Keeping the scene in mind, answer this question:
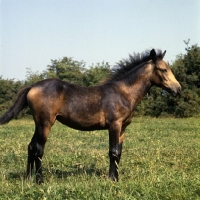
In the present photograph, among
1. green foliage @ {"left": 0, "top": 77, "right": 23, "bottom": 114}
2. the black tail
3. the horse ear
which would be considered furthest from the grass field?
green foliage @ {"left": 0, "top": 77, "right": 23, "bottom": 114}

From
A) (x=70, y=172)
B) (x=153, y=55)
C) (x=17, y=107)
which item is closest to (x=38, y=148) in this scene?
(x=17, y=107)

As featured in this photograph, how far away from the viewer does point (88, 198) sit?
4852mm

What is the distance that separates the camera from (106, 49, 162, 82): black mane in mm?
7508

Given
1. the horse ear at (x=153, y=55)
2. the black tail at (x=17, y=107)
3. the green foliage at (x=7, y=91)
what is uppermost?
the green foliage at (x=7, y=91)

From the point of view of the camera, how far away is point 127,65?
24.9 feet

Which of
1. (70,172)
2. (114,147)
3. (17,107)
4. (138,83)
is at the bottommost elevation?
(70,172)

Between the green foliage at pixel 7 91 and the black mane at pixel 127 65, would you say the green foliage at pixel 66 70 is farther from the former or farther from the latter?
the black mane at pixel 127 65

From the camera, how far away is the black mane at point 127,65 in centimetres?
751

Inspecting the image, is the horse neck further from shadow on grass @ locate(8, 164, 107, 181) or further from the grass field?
shadow on grass @ locate(8, 164, 107, 181)

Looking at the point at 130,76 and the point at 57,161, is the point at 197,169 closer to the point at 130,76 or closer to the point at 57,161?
the point at 130,76

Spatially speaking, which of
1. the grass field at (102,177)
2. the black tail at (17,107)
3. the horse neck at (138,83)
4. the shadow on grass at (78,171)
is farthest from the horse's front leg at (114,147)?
the black tail at (17,107)

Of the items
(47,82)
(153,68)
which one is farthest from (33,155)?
(153,68)

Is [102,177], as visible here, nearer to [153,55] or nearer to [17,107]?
[17,107]

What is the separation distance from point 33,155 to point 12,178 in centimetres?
72
